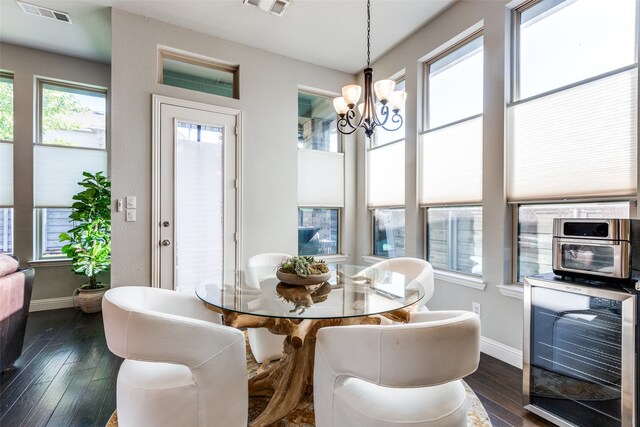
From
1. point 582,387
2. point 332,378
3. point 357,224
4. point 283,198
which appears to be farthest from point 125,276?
point 582,387

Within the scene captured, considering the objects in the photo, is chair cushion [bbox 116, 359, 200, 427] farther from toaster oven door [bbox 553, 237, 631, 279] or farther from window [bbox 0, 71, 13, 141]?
window [bbox 0, 71, 13, 141]

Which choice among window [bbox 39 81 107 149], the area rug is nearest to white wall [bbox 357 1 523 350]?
the area rug

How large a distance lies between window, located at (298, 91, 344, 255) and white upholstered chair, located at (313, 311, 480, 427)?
2806mm

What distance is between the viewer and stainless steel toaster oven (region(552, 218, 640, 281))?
1.52 m

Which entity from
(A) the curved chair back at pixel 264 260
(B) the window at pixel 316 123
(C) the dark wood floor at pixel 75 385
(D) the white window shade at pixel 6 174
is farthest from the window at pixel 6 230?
(B) the window at pixel 316 123

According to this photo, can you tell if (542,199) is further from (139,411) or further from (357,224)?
(139,411)

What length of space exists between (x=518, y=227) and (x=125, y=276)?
11.7 ft

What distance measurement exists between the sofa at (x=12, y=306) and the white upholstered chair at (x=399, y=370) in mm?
2296

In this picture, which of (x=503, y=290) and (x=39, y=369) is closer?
(x=39, y=369)

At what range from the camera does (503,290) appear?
240 cm

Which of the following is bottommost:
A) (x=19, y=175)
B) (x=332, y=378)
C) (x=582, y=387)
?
(x=582, y=387)

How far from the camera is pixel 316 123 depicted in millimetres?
4082

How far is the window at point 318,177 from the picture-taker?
156 inches

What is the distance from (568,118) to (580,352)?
1527 mm
